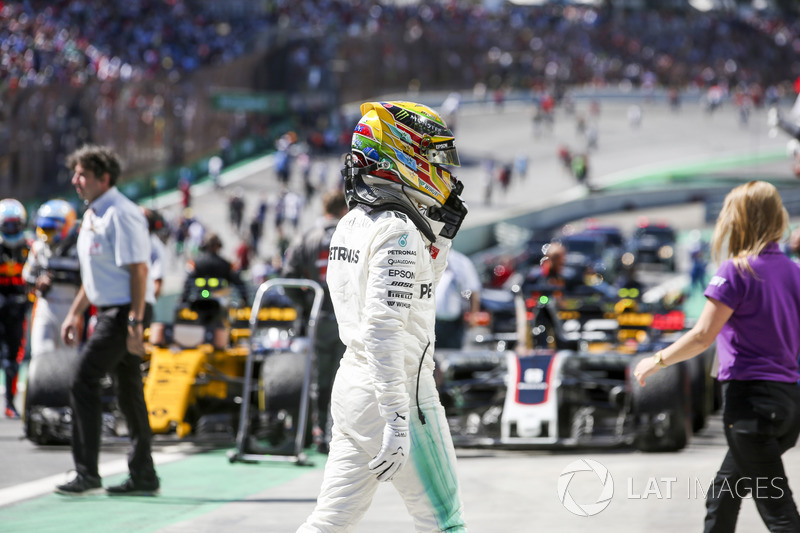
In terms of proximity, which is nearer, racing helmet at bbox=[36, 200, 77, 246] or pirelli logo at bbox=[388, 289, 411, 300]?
pirelli logo at bbox=[388, 289, 411, 300]

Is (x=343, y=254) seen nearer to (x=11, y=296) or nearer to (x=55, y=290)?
(x=55, y=290)

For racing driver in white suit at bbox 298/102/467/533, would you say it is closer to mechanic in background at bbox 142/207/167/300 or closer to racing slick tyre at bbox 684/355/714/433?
mechanic in background at bbox 142/207/167/300

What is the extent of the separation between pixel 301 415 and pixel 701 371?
12.4ft

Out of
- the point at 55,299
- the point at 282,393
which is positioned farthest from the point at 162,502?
the point at 55,299

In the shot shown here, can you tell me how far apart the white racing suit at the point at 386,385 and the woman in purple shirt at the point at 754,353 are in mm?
1109

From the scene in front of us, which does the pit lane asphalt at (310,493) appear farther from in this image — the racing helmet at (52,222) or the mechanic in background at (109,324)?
the racing helmet at (52,222)

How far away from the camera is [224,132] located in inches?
1614

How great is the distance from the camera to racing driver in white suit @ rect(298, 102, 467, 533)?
382 cm

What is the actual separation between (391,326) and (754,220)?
5.91 ft

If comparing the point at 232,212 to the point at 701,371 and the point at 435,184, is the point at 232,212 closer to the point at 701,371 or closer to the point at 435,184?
the point at 701,371

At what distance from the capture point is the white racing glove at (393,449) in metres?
3.73

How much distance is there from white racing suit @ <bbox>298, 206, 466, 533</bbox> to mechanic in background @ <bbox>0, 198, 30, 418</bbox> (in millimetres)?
7231

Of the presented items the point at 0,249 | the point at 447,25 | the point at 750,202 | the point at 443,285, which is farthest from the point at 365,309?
the point at 447,25

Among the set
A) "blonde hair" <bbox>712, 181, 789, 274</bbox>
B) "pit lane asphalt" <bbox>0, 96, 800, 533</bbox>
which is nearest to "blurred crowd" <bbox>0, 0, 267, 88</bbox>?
"pit lane asphalt" <bbox>0, 96, 800, 533</bbox>
